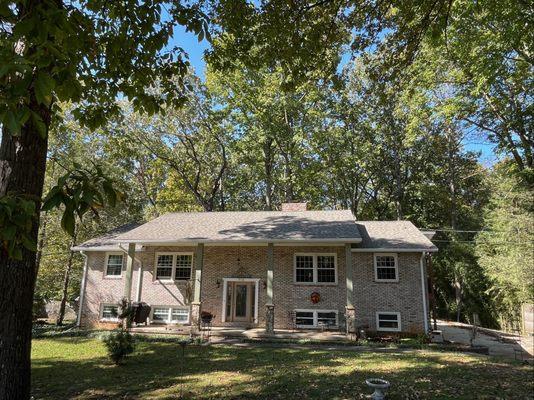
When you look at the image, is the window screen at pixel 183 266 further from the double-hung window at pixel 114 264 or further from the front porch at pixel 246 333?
the double-hung window at pixel 114 264

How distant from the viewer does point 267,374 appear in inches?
376

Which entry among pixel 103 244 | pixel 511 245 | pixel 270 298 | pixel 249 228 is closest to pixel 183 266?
pixel 249 228

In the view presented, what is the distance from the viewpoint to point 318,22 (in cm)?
720

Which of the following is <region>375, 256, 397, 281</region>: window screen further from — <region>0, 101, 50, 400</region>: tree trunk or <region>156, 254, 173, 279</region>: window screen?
<region>0, 101, 50, 400</region>: tree trunk

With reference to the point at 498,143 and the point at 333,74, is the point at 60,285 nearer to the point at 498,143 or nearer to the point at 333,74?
the point at 333,74

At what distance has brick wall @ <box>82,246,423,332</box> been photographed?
58.7ft

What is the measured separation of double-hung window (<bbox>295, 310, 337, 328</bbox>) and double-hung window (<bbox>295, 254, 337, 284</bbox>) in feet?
4.57

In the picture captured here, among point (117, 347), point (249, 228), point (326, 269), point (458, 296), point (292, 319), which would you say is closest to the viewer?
point (117, 347)

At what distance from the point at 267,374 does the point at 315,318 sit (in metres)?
9.11

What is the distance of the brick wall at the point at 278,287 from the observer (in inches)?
704

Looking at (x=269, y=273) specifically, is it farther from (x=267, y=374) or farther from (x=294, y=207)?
(x=267, y=374)

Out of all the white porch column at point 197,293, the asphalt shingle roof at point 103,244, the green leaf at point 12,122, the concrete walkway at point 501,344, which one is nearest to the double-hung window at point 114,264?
the asphalt shingle roof at point 103,244

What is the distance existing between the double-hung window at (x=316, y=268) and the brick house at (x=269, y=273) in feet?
0.15

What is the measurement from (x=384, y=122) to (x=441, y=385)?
26483 mm
